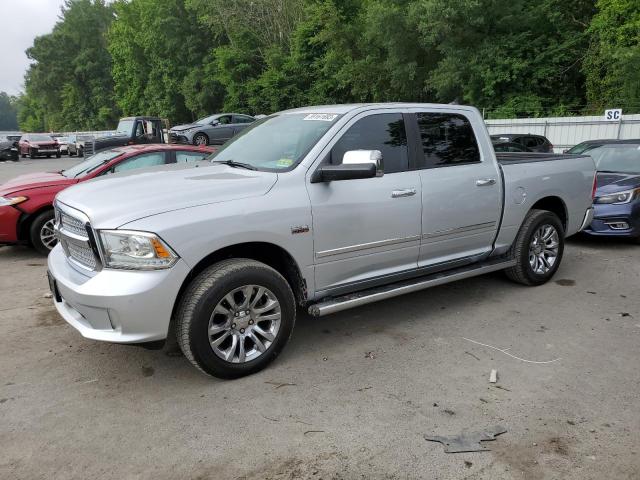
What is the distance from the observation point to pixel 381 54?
28312 millimetres

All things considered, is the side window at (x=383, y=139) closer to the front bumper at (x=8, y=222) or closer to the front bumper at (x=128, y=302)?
the front bumper at (x=128, y=302)

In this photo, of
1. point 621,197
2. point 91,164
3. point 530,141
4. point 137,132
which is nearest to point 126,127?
point 137,132

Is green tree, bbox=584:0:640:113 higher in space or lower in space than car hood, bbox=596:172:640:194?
higher

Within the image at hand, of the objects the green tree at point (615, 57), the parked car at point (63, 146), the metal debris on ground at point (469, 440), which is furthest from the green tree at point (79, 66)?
the metal debris on ground at point (469, 440)

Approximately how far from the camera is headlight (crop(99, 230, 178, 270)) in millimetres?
3223

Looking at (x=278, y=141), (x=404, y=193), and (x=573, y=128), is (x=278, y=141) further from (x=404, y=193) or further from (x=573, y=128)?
(x=573, y=128)

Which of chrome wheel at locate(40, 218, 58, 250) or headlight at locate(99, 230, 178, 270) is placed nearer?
headlight at locate(99, 230, 178, 270)

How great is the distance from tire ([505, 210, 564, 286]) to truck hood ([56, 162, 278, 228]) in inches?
115

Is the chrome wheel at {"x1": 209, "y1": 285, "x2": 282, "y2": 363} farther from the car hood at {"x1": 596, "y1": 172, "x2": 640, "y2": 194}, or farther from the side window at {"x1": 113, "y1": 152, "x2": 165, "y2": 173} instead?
the car hood at {"x1": 596, "y1": 172, "x2": 640, "y2": 194}

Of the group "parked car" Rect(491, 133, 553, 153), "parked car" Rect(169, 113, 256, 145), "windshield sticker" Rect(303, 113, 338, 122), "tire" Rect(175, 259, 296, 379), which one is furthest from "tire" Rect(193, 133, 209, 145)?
"tire" Rect(175, 259, 296, 379)

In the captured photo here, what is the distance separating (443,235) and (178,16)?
146ft

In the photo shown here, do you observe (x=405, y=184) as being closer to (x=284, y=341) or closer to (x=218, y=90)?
(x=284, y=341)

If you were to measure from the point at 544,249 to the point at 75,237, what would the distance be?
466 cm

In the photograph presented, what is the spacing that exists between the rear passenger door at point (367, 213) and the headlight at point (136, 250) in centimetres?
113
